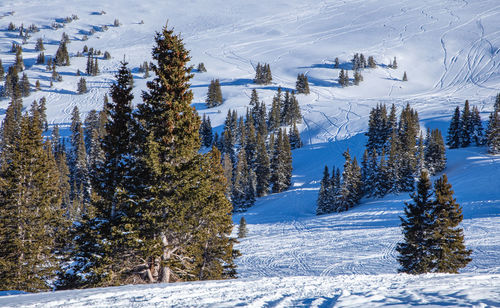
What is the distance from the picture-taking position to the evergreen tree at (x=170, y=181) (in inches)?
472

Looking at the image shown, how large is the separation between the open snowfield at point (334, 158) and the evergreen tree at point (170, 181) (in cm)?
392

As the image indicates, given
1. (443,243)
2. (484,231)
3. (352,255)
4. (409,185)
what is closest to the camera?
(443,243)

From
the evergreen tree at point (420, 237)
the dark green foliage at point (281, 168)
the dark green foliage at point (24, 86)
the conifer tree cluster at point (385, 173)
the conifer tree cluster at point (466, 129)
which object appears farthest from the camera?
the dark green foliage at point (24, 86)

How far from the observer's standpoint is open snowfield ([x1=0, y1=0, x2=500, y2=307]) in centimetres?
738

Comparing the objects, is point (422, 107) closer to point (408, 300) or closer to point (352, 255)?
point (352, 255)

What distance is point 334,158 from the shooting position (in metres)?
78.1

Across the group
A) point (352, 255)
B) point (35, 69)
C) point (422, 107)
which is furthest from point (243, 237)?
point (35, 69)

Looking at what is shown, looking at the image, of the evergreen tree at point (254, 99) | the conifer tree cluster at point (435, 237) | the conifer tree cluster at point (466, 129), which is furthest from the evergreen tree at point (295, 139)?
the conifer tree cluster at point (435, 237)

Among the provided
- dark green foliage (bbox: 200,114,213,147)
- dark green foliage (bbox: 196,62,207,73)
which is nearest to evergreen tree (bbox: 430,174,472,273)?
dark green foliage (bbox: 200,114,213,147)

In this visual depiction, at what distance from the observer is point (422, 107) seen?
339 feet

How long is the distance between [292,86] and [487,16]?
15043 cm

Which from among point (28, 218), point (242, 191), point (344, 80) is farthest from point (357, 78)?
point (28, 218)

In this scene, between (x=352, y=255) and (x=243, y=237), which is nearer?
(x=352, y=255)

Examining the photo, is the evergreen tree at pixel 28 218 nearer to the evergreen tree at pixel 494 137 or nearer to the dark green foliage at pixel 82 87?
the evergreen tree at pixel 494 137
